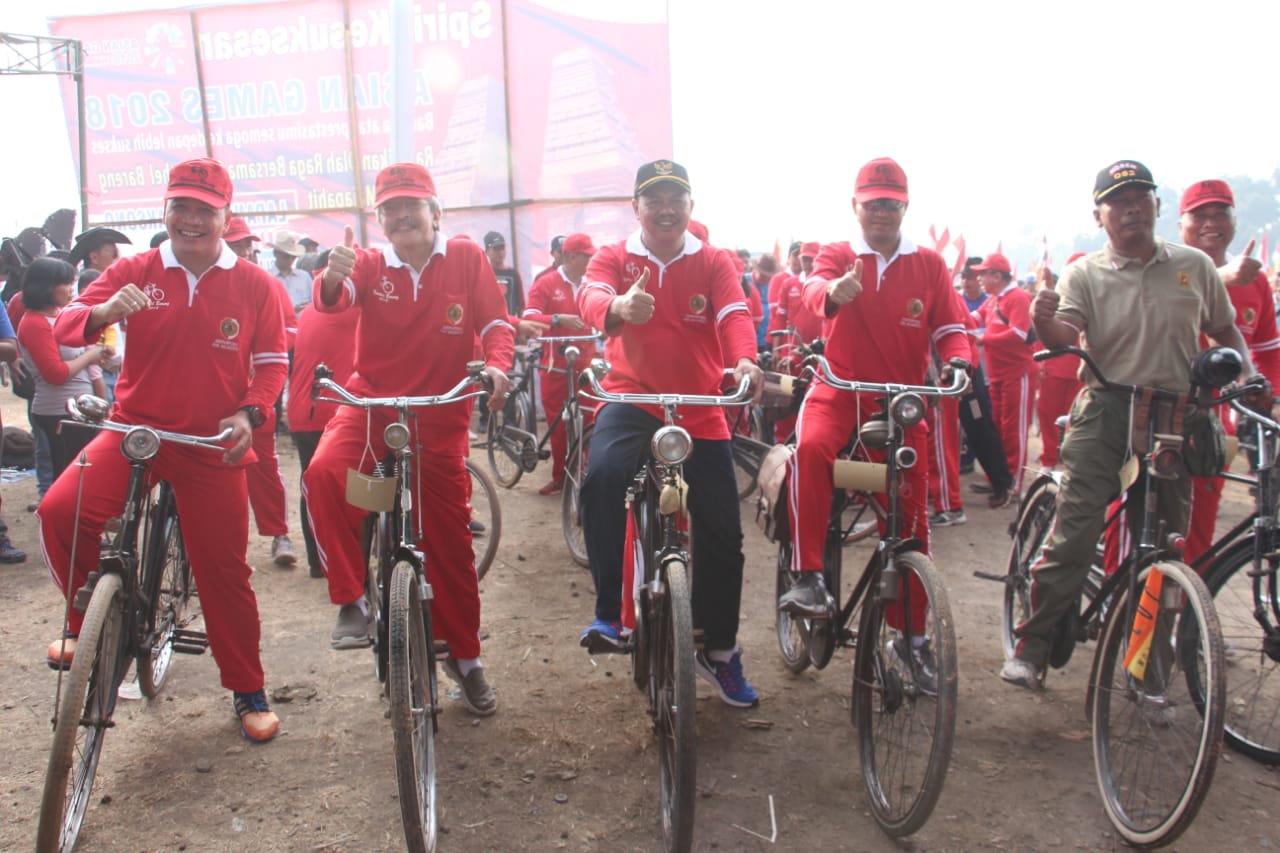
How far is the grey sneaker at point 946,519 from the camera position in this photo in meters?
7.59

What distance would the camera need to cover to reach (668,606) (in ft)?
10.4

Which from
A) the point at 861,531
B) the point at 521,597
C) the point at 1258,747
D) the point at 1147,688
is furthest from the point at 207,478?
the point at 1258,747

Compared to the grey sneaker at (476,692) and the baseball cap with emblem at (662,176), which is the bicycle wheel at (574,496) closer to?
the grey sneaker at (476,692)

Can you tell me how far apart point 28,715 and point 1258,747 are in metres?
5.18

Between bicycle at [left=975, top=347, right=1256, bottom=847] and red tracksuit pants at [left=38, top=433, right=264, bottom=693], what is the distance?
3.29 metres

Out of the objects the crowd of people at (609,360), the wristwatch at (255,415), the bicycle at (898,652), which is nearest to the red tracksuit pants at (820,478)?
the crowd of people at (609,360)

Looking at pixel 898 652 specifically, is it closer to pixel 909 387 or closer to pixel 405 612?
pixel 909 387

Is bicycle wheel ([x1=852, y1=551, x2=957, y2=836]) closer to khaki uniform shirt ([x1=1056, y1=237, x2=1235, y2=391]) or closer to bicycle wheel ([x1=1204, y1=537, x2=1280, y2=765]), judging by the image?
bicycle wheel ([x1=1204, y1=537, x2=1280, y2=765])

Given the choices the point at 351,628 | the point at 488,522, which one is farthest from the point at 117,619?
the point at 488,522

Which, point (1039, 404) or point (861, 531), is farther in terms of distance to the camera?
point (1039, 404)

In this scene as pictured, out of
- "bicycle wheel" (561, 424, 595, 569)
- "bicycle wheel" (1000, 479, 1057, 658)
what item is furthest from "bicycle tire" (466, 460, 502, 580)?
"bicycle wheel" (1000, 479, 1057, 658)

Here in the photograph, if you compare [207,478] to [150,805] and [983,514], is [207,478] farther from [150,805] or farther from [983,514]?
[983,514]

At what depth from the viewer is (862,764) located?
11.4 feet

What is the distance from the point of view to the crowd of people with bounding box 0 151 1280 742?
3.68m
